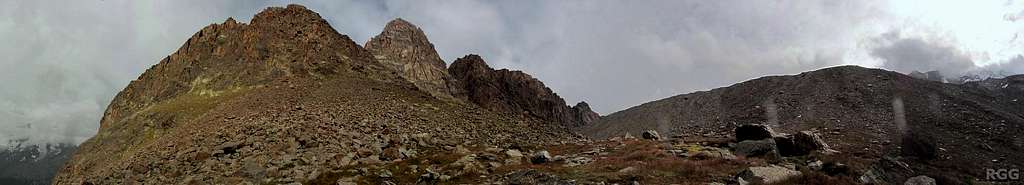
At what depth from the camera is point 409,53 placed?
402 feet

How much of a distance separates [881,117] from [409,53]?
88.5m

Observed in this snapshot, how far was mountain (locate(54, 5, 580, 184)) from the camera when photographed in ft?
115

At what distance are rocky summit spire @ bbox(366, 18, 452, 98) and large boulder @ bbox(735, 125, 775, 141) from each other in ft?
261

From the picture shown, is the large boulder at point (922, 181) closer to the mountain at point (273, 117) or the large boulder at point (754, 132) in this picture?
the large boulder at point (754, 132)

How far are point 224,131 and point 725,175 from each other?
3266 cm

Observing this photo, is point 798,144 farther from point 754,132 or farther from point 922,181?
point 922,181

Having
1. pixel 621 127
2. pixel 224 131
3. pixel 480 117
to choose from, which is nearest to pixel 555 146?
pixel 480 117

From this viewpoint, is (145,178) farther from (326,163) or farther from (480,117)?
(480,117)

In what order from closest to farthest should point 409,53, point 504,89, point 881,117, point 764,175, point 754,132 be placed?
point 764,175 → point 754,132 → point 881,117 → point 409,53 → point 504,89

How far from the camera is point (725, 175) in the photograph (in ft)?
77.9

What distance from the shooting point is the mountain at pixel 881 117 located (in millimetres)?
41812

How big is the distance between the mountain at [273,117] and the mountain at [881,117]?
1022 inches

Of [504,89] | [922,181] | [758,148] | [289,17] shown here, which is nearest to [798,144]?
[758,148]

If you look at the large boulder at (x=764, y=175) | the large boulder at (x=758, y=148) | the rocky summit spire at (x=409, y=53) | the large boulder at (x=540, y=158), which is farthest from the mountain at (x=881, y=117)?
the rocky summit spire at (x=409, y=53)
